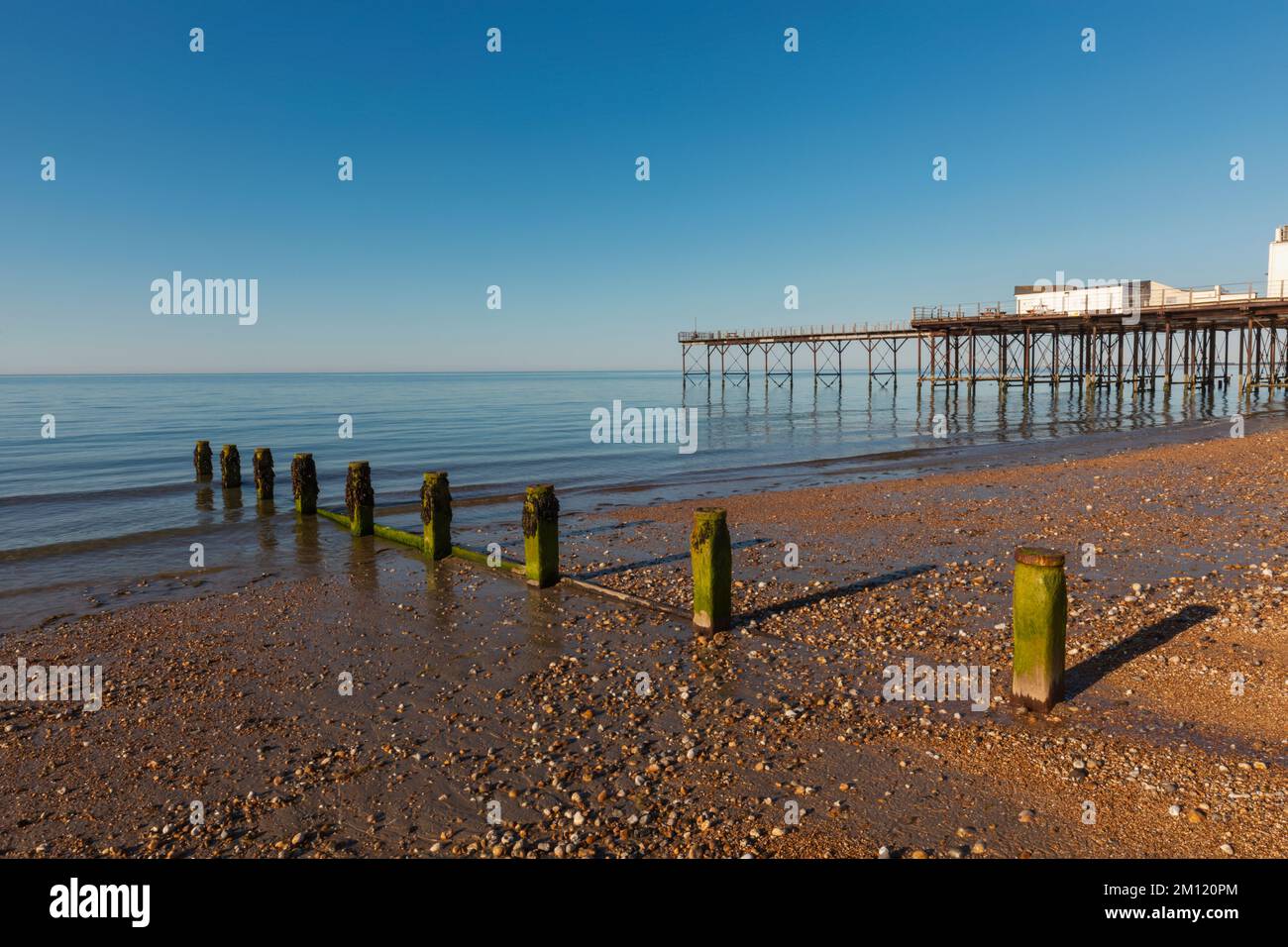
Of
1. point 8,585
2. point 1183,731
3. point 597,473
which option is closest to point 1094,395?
point 597,473

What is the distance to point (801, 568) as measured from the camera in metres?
13.1

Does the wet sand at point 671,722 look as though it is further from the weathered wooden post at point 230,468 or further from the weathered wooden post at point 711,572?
the weathered wooden post at point 230,468

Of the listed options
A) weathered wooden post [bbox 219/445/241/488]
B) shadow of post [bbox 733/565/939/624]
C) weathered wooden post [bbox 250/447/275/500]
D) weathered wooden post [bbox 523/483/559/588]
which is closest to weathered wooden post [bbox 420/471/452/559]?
weathered wooden post [bbox 523/483/559/588]

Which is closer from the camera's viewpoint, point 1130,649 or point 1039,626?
point 1039,626

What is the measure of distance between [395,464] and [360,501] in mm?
18164

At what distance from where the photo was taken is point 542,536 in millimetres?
12562

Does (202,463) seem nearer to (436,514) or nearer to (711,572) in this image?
(436,514)

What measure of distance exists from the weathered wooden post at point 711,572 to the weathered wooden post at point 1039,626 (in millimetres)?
3627

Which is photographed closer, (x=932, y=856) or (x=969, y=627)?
(x=932, y=856)

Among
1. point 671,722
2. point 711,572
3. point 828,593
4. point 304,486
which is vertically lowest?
point 671,722

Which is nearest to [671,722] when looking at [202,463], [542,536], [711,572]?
[711,572]
